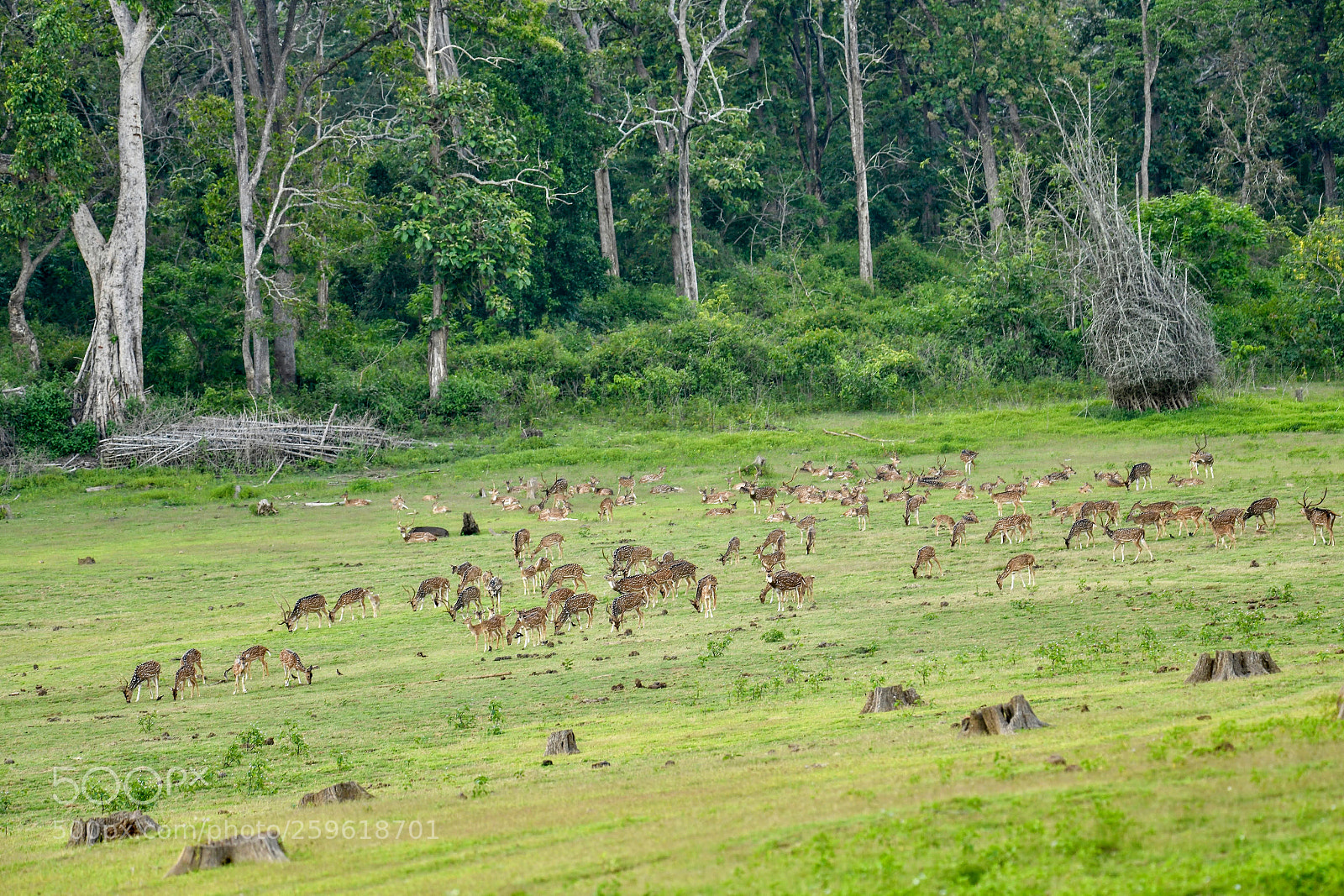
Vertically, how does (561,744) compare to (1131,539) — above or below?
below

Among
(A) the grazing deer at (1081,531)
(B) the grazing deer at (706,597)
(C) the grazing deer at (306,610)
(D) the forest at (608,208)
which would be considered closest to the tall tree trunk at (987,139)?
(D) the forest at (608,208)

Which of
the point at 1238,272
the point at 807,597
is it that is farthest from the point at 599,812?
the point at 1238,272

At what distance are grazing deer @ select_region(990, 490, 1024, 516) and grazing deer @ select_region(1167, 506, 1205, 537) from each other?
3538mm

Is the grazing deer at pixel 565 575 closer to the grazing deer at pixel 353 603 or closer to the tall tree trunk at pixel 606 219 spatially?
the grazing deer at pixel 353 603

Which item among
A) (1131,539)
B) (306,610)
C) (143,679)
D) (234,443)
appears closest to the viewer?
(143,679)

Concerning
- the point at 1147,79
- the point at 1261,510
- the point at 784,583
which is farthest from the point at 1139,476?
the point at 1147,79

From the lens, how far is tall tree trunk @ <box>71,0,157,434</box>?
37094mm

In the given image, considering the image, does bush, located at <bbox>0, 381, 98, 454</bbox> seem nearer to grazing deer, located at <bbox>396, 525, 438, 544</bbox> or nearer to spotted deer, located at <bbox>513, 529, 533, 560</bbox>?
grazing deer, located at <bbox>396, 525, 438, 544</bbox>

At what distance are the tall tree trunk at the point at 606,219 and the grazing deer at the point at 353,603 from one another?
120 ft

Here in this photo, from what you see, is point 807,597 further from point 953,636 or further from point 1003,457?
point 1003,457

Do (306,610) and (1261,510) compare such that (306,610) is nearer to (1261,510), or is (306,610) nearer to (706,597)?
(706,597)

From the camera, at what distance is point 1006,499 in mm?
22859

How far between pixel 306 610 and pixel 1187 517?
12290 millimetres

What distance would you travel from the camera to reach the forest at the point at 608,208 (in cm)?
3847
